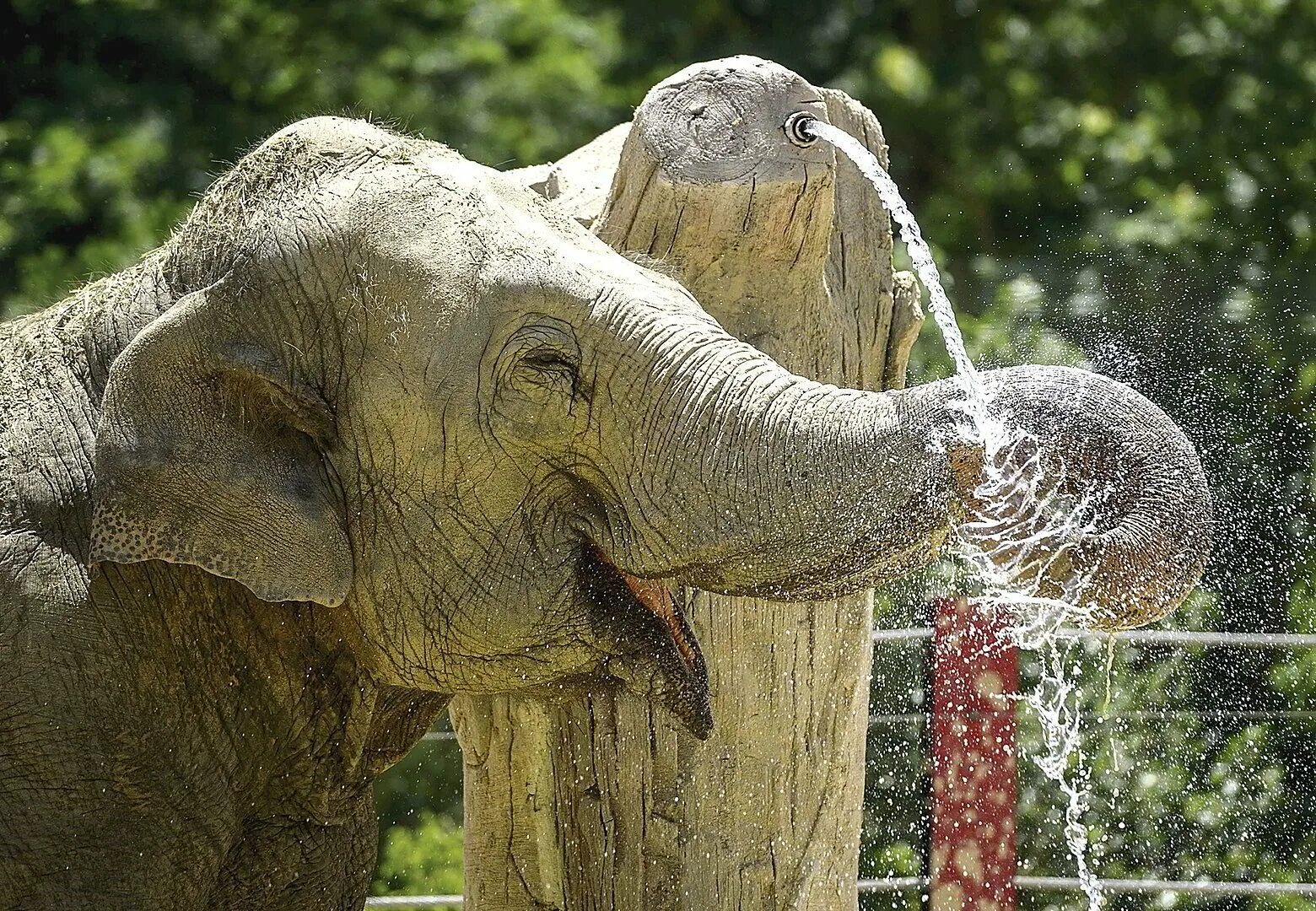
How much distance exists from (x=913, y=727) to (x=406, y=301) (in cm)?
338

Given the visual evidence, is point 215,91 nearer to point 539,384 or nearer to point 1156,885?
point 1156,885

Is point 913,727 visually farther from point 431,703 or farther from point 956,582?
point 431,703

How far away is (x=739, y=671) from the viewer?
12.1ft

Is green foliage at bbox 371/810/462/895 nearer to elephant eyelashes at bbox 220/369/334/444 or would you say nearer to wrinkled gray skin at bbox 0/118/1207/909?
wrinkled gray skin at bbox 0/118/1207/909

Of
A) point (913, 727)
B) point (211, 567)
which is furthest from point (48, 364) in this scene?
point (913, 727)

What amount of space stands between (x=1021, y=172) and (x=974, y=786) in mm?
4771

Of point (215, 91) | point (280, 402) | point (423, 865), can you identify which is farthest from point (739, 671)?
point (215, 91)

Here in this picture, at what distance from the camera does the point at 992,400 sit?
2645 millimetres

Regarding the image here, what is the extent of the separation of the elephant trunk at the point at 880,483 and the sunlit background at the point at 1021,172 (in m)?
3.80

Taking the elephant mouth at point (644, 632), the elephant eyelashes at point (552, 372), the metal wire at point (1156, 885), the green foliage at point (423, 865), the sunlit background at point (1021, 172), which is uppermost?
the sunlit background at point (1021, 172)

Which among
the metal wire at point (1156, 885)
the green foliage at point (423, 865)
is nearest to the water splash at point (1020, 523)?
the metal wire at point (1156, 885)

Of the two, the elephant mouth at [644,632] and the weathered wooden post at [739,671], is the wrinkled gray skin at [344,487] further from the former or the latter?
the weathered wooden post at [739,671]

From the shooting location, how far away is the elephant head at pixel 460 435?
9.20 feet

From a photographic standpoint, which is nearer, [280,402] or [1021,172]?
[280,402]
